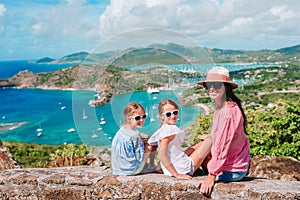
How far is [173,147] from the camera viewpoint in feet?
11.6

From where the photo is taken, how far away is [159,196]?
343 cm

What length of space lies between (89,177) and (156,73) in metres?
1.39

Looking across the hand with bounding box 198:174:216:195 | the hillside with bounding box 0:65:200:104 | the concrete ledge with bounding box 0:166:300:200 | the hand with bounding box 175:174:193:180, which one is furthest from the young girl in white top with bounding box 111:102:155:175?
the hand with bounding box 198:174:216:195

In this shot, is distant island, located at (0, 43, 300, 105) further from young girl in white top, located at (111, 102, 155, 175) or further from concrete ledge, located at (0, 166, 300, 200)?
concrete ledge, located at (0, 166, 300, 200)

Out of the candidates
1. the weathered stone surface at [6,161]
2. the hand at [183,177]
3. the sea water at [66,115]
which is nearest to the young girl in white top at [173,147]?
the hand at [183,177]

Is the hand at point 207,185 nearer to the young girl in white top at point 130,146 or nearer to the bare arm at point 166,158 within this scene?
the bare arm at point 166,158

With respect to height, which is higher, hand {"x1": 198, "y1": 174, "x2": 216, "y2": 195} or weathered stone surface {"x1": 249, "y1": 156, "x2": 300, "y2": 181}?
hand {"x1": 198, "y1": 174, "x2": 216, "y2": 195}

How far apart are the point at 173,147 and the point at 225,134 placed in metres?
0.62

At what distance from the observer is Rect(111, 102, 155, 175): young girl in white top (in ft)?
11.6

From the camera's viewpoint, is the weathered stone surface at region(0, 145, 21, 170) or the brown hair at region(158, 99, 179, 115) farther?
the weathered stone surface at region(0, 145, 21, 170)

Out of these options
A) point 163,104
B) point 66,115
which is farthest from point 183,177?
point 66,115

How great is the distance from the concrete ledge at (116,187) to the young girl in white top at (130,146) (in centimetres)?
11

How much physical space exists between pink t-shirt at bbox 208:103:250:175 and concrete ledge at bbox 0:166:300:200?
22 cm

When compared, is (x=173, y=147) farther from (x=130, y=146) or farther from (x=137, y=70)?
(x=137, y=70)
